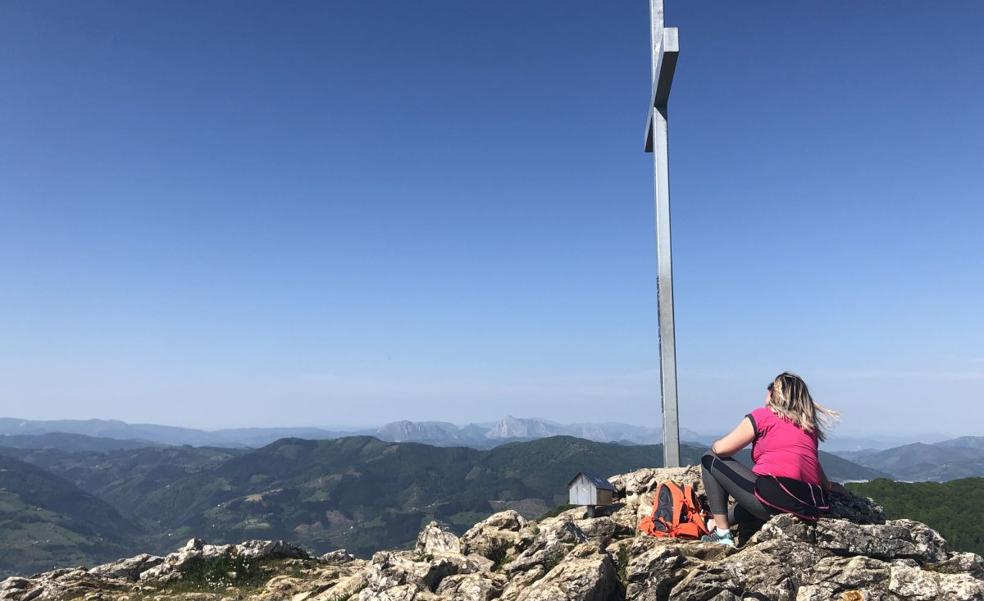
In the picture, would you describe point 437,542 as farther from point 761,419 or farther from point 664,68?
point 664,68

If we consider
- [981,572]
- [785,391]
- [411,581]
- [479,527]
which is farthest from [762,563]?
[479,527]

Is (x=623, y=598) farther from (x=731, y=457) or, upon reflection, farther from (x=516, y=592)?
(x=731, y=457)

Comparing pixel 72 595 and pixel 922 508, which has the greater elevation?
pixel 72 595

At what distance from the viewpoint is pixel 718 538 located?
10969mm

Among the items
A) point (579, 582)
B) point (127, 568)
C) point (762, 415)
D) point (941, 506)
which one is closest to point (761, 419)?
point (762, 415)

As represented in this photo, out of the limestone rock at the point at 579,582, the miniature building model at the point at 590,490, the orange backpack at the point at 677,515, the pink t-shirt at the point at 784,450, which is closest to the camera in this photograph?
the limestone rock at the point at 579,582

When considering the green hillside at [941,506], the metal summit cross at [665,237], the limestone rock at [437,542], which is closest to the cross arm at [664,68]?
the metal summit cross at [665,237]

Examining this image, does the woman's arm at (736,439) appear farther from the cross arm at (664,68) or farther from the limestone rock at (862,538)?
the cross arm at (664,68)

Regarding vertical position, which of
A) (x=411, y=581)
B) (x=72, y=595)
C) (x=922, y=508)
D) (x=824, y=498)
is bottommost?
(x=922, y=508)

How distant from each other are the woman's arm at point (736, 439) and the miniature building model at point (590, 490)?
5.65 m

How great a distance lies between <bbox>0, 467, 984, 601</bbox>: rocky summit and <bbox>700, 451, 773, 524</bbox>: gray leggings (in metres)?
0.43

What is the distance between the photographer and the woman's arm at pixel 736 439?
10.4m

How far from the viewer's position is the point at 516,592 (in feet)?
36.3

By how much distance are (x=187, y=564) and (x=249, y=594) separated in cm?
445
